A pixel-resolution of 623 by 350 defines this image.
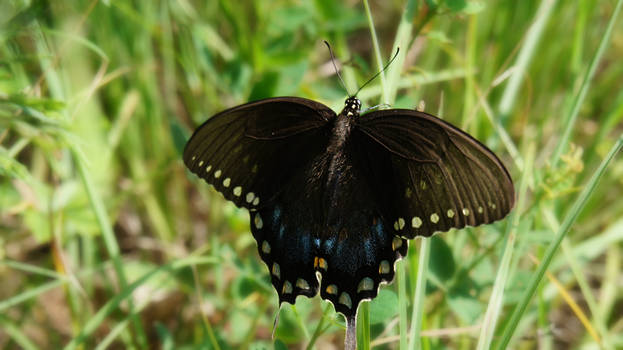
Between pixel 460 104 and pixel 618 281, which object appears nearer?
pixel 618 281

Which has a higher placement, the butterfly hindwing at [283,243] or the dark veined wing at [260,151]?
the dark veined wing at [260,151]

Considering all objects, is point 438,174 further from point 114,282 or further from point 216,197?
point 114,282

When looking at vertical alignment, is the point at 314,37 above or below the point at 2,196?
above

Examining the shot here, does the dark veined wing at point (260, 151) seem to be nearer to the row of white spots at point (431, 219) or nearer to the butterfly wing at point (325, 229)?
the butterfly wing at point (325, 229)

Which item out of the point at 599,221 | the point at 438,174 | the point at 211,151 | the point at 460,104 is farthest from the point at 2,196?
the point at 599,221

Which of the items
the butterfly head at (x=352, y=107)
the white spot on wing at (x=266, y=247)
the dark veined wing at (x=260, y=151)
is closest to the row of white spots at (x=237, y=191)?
the dark veined wing at (x=260, y=151)

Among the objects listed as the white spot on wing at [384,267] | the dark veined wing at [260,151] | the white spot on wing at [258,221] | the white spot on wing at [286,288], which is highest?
the dark veined wing at [260,151]

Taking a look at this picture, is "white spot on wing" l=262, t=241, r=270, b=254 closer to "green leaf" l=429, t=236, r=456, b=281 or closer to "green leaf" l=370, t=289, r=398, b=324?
"green leaf" l=370, t=289, r=398, b=324
